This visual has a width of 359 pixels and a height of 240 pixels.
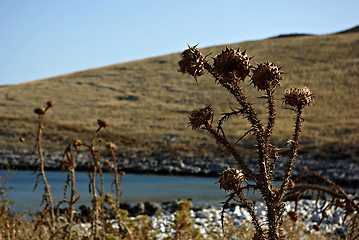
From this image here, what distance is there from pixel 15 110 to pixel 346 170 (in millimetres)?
25663

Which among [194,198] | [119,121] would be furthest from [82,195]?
[119,121]

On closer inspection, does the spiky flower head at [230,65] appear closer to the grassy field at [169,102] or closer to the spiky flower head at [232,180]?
the spiky flower head at [232,180]

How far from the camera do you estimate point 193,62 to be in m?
1.03

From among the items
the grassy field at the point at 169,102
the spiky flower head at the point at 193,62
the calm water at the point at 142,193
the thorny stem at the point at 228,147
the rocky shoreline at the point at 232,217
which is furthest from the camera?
the grassy field at the point at 169,102

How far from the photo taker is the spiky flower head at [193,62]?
1026 mm

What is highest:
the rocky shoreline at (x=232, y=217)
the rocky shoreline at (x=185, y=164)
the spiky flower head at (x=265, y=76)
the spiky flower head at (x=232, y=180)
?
the spiky flower head at (x=265, y=76)

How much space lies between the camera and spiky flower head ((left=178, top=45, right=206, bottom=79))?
1.03 m

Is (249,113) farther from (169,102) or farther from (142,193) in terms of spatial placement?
(169,102)

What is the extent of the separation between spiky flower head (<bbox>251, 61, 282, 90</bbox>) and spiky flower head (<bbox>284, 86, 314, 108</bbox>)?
0.16m

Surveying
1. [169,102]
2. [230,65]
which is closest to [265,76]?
[230,65]

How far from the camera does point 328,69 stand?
3953 cm

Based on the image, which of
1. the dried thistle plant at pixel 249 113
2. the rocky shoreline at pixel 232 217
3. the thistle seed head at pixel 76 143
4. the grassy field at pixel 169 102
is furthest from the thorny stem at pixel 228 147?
the grassy field at pixel 169 102

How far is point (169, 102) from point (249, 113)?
117 feet

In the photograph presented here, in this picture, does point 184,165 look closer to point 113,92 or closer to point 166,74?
point 113,92
